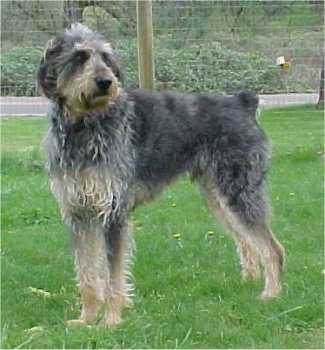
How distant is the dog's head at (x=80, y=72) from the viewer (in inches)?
234

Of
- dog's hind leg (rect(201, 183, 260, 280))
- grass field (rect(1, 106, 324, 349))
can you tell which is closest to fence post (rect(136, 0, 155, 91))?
grass field (rect(1, 106, 324, 349))

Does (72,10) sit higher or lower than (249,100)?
higher

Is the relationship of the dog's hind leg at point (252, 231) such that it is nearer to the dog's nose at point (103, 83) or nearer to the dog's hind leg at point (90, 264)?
the dog's hind leg at point (90, 264)

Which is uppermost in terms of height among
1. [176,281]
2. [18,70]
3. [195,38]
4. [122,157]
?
[195,38]

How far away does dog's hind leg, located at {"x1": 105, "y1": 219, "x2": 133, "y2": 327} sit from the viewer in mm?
6145

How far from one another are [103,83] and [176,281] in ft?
5.63

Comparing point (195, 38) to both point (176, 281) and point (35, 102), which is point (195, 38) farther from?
point (176, 281)

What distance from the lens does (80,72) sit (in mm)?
6020

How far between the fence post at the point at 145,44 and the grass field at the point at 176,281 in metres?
1.58

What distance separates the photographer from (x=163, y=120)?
684 centimetres

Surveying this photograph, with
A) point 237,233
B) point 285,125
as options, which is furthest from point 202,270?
point 285,125

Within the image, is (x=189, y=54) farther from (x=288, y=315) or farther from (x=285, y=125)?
(x=288, y=315)

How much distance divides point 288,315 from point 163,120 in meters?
1.75

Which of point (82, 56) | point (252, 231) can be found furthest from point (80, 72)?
point (252, 231)
